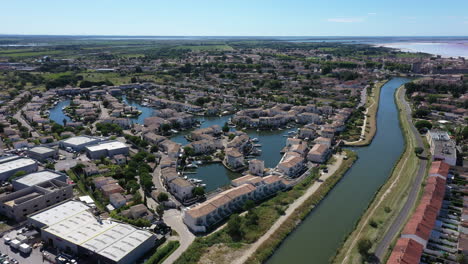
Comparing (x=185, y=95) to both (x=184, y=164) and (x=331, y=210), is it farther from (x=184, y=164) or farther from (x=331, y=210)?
(x=331, y=210)

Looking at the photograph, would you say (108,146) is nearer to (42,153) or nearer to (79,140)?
(79,140)

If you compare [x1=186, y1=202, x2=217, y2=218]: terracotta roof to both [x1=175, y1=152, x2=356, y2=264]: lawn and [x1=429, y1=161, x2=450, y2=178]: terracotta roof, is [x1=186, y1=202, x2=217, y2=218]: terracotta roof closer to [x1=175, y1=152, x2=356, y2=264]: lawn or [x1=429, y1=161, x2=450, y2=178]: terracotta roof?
[x1=175, y1=152, x2=356, y2=264]: lawn

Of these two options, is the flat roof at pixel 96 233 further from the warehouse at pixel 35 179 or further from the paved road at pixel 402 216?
the paved road at pixel 402 216

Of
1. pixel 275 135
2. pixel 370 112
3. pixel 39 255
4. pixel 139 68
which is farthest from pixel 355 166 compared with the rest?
pixel 139 68

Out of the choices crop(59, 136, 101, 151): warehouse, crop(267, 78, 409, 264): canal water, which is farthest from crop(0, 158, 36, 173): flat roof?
crop(267, 78, 409, 264): canal water

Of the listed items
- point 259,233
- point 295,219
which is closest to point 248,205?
point 259,233

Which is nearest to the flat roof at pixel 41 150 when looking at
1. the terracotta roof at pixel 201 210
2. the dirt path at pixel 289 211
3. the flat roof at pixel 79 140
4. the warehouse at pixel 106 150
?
the flat roof at pixel 79 140
